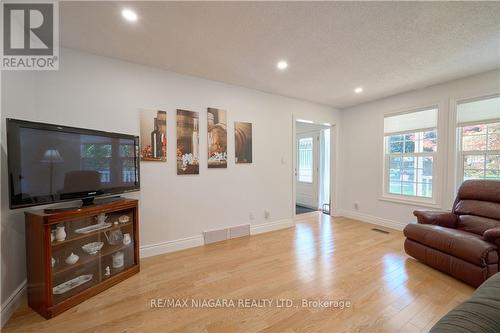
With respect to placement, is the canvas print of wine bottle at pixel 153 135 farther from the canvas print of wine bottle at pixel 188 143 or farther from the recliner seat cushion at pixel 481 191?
the recliner seat cushion at pixel 481 191

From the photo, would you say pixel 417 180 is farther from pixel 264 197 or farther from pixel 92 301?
pixel 92 301

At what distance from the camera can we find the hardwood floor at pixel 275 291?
61.2 inches

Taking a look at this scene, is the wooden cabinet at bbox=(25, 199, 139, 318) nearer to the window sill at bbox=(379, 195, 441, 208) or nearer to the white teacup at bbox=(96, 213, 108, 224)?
the white teacup at bbox=(96, 213, 108, 224)

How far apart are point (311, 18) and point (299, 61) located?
0.76 m

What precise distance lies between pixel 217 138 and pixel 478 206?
3495mm

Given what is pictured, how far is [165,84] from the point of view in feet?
9.19

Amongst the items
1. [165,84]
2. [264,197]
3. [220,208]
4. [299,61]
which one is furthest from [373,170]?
[165,84]

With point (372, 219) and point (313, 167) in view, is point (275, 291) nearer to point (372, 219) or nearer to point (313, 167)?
point (372, 219)

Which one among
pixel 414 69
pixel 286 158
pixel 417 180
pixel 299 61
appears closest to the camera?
pixel 299 61

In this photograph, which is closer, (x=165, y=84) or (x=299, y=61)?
(x=299, y=61)

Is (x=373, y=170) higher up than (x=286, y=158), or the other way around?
(x=286, y=158)

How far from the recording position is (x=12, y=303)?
66.1 inches

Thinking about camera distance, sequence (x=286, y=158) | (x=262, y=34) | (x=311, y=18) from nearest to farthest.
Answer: (x=311, y=18) < (x=262, y=34) < (x=286, y=158)

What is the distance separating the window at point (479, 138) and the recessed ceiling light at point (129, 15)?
14.6ft
